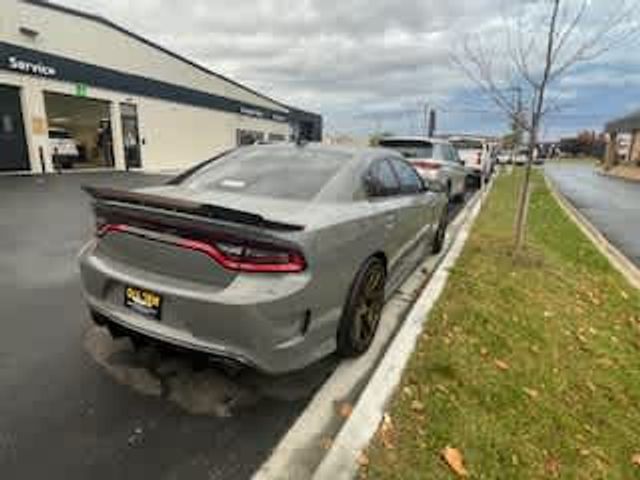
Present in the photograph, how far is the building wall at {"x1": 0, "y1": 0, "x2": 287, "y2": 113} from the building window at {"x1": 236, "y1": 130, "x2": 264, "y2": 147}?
5272mm

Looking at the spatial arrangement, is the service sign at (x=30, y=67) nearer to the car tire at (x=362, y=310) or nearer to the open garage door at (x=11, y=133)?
the open garage door at (x=11, y=133)

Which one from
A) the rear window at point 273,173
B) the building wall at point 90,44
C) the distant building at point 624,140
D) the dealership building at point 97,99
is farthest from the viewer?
the distant building at point 624,140

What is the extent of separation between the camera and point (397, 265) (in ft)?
14.1

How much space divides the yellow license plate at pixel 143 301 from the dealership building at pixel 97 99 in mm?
9652

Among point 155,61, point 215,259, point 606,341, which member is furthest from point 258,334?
point 155,61

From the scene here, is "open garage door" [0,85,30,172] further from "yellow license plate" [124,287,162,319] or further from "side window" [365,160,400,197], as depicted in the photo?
"yellow license plate" [124,287,162,319]

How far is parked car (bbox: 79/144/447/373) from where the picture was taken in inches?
96.4

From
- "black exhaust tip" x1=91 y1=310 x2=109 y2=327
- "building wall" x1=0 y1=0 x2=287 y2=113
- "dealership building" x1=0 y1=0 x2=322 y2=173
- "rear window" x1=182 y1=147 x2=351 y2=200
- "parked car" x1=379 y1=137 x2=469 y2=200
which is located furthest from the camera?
"dealership building" x1=0 y1=0 x2=322 y2=173

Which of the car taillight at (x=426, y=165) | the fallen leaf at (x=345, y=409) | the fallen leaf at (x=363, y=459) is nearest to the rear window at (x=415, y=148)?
the car taillight at (x=426, y=165)

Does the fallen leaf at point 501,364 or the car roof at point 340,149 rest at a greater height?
the car roof at point 340,149

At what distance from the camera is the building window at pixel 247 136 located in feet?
108

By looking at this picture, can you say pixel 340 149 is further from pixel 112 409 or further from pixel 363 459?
pixel 112 409

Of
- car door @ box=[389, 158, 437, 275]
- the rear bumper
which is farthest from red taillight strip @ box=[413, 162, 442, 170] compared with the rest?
the rear bumper

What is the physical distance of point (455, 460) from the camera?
2445 mm
